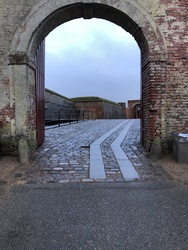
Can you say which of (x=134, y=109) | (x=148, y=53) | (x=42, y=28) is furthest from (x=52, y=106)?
(x=134, y=109)

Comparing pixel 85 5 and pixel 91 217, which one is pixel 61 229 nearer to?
pixel 91 217

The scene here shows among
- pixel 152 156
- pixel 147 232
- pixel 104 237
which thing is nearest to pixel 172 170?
pixel 152 156

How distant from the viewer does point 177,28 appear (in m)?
5.62

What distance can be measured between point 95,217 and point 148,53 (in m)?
4.43

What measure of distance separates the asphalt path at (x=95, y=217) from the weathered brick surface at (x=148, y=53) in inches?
93.3

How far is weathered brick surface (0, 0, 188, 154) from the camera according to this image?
560 cm

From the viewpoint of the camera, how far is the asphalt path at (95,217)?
87.2 inches

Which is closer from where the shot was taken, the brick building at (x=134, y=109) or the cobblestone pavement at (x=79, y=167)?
the cobblestone pavement at (x=79, y=167)

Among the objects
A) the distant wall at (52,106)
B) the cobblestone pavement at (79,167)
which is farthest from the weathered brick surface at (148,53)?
the distant wall at (52,106)

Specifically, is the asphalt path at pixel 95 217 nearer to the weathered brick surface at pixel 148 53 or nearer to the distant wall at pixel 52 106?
the weathered brick surface at pixel 148 53

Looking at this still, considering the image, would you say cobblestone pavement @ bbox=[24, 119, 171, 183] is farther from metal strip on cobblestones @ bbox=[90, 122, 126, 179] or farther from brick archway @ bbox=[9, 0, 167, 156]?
brick archway @ bbox=[9, 0, 167, 156]

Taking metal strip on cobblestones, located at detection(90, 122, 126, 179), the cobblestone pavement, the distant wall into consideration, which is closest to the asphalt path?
the cobblestone pavement

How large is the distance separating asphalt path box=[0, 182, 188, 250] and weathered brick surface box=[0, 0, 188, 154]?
7.77 feet

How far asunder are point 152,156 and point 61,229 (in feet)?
12.1
